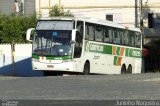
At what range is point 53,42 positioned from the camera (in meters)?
31.3

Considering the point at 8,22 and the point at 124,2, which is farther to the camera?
the point at 124,2

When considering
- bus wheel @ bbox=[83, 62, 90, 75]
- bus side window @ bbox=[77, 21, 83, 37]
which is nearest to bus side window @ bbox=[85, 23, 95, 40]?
bus side window @ bbox=[77, 21, 83, 37]

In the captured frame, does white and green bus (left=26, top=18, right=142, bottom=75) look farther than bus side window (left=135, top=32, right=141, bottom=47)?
No

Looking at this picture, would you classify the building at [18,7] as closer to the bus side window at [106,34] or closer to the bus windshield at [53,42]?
the bus side window at [106,34]

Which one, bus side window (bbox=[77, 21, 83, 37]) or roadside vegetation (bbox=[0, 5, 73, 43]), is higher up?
bus side window (bbox=[77, 21, 83, 37])

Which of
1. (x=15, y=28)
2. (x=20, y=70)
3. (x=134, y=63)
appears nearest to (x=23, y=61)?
(x=20, y=70)

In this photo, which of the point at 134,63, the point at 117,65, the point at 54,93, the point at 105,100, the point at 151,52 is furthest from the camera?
the point at 151,52

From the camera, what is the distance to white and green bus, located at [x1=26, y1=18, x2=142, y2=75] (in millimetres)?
31406

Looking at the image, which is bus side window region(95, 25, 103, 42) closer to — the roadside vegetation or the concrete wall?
the concrete wall

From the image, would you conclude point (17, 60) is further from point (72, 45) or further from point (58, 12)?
point (72, 45)

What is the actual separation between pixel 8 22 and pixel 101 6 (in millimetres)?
11874

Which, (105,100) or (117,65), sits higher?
(105,100)

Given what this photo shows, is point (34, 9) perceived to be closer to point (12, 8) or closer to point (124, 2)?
point (12, 8)

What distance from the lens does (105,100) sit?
48.4 ft
